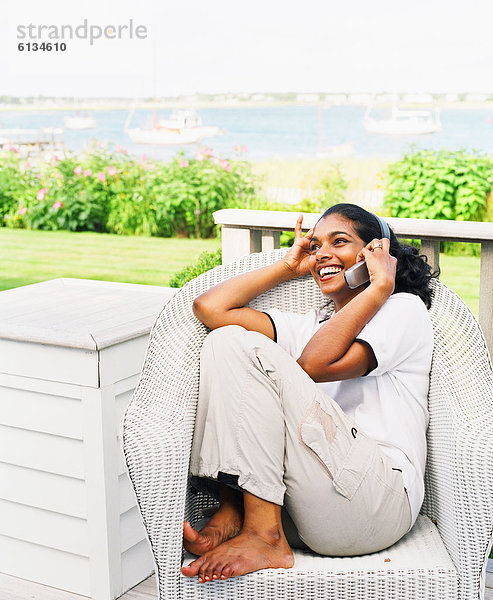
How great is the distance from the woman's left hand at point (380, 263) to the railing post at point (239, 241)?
29.9 inches

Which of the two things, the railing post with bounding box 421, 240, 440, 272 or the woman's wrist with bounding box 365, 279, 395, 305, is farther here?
the railing post with bounding box 421, 240, 440, 272

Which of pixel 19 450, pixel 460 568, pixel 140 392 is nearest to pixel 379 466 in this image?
pixel 460 568

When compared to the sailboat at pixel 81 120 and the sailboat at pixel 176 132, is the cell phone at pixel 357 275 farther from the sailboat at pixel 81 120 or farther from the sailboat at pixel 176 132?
the sailboat at pixel 81 120

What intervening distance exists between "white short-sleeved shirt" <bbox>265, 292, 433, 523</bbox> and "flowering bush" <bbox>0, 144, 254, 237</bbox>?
690 centimetres

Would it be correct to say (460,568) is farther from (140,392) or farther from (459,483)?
(140,392)

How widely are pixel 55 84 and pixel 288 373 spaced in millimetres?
23289

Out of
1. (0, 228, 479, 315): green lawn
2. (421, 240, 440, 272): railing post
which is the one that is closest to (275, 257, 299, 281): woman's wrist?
(421, 240, 440, 272): railing post

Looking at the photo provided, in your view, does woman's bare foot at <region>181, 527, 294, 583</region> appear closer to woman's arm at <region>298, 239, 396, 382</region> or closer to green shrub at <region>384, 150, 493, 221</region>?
woman's arm at <region>298, 239, 396, 382</region>

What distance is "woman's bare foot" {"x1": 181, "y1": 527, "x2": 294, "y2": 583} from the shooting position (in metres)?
1.55

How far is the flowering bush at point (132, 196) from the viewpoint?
28.8 feet

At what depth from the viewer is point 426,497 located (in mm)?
1832

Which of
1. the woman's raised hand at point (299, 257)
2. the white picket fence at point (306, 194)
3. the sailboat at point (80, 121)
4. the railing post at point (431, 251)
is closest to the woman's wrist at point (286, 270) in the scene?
the woman's raised hand at point (299, 257)

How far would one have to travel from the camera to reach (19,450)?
218 cm

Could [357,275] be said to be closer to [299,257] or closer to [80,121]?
[299,257]
